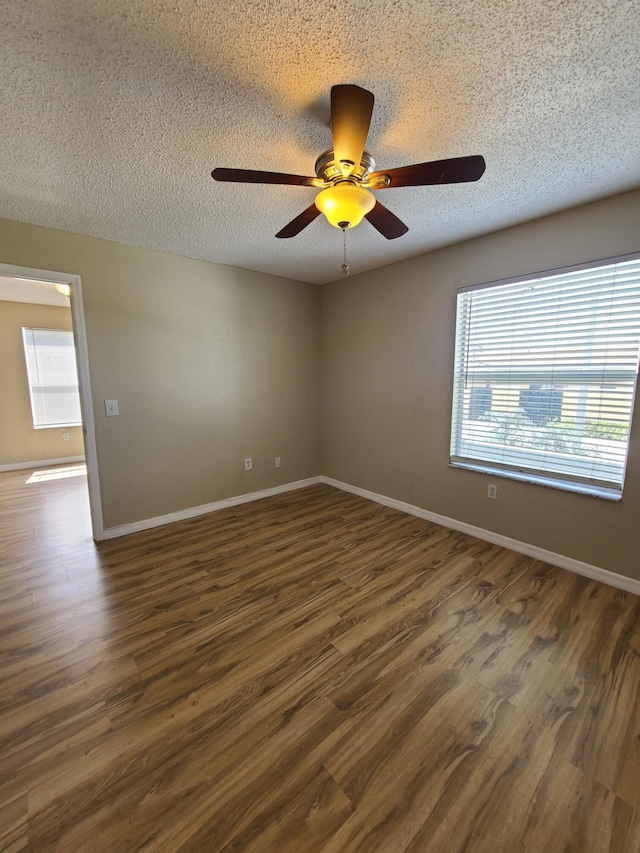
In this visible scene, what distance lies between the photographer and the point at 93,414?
276 cm

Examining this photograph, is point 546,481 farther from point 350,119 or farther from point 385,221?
point 350,119

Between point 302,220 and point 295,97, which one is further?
point 302,220

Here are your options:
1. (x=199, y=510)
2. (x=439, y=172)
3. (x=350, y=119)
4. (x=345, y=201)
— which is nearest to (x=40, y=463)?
(x=199, y=510)

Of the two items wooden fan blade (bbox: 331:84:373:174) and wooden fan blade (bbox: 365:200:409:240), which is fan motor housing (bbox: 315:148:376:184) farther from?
wooden fan blade (bbox: 365:200:409:240)

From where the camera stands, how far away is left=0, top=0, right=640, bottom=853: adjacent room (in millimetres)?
1092

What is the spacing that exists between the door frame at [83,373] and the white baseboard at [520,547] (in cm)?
258

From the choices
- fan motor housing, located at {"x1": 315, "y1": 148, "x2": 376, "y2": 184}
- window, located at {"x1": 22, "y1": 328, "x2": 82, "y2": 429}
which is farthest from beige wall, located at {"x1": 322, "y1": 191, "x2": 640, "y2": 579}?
window, located at {"x1": 22, "y1": 328, "x2": 82, "y2": 429}

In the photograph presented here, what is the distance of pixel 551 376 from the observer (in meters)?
2.40

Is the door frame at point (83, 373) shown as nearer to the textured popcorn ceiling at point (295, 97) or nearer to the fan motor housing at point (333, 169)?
the textured popcorn ceiling at point (295, 97)

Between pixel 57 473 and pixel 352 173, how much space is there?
5536mm

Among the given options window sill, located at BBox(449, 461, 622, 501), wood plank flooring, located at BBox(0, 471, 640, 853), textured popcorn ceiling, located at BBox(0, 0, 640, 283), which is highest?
textured popcorn ceiling, located at BBox(0, 0, 640, 283)

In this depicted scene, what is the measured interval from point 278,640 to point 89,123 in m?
2.56

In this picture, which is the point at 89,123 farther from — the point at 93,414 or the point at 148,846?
the point at 148,846

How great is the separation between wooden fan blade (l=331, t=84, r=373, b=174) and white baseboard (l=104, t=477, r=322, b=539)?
3080mm
